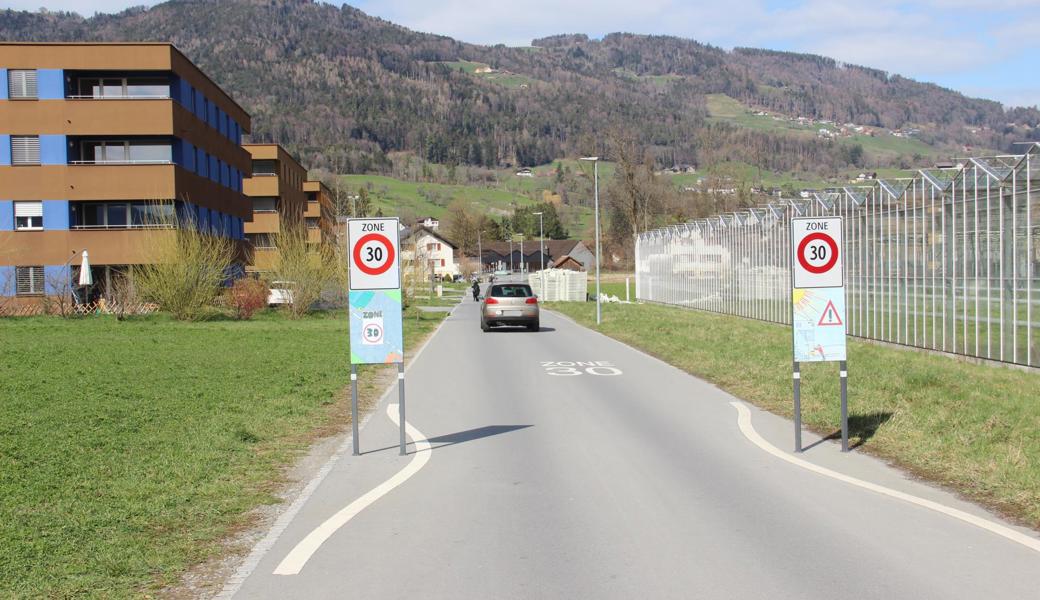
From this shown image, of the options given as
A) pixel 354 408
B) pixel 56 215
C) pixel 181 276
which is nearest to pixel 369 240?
pixel 354 408

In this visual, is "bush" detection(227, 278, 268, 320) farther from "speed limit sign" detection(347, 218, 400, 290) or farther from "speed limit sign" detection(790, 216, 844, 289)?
"speed limit sign" detection(790, 216, 844, 289)

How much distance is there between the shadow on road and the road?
6 cm

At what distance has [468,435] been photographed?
1156cm

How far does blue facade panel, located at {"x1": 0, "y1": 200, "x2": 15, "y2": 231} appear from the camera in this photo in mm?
45781

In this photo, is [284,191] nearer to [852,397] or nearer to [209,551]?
[852,397]

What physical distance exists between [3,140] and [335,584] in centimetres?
4715

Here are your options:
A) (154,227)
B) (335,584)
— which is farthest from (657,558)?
(154,227)

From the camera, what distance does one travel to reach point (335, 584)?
5.78 meters

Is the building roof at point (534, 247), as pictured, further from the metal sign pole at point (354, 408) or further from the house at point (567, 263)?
the metal sign pole at point (354, 408)

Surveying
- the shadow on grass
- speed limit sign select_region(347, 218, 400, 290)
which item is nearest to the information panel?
speed limit sign select_region(347, 218, 400, 290)

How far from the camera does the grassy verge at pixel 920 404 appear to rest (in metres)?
8.73

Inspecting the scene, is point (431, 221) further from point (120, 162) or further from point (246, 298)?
point (246, 298)

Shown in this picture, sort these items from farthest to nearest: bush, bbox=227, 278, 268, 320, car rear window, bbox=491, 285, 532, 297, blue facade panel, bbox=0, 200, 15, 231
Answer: blue facade panel, bbox=0, 200, 15, 231 < bush, bbox=227, 278, 268, 320 < car rear window, bbox=491, 285, 532, 297

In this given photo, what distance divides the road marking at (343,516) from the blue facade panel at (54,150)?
4139 cm
